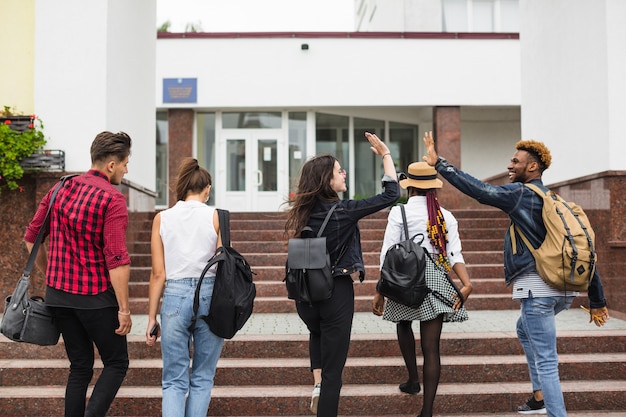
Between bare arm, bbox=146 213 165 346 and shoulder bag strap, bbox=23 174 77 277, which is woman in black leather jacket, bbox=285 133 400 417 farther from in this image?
shoulder bag strap, bbox=23 174 77 277

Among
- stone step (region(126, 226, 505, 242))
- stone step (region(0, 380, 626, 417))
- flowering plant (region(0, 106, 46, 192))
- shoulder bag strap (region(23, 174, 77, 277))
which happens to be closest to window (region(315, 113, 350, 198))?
stone step (region(126, 226, 505, 242))

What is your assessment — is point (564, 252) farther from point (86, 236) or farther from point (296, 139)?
point (296, 139)

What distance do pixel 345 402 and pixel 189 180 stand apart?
7.85 feet

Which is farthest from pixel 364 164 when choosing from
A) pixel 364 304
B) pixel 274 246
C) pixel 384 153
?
pixel 384 153

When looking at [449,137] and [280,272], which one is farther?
[449,137]

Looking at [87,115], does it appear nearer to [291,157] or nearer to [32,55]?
[32,55]

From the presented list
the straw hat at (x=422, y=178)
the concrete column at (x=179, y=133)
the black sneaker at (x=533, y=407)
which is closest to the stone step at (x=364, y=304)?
the black sneaker at (x=533, y=407)

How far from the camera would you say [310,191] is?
156 inches

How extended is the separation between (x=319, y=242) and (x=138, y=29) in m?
6.57

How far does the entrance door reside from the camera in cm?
1720

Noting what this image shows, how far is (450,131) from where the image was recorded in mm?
16500

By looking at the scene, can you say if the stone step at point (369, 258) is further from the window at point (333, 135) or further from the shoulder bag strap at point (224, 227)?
the window at point (333, 135)

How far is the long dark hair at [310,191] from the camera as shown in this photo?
3.96m

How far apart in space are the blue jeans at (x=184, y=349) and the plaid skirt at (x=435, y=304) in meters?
1.48
